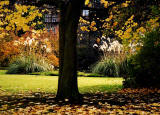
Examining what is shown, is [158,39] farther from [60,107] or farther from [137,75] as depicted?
[60,107]

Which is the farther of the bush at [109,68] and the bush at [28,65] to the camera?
the bush at [28,65]

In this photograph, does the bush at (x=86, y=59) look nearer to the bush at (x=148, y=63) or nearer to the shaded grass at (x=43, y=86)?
the shaded grass at (x=43, y=86)

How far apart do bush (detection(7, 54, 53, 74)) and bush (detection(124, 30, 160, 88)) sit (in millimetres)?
9033

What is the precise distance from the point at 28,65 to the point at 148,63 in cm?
1006

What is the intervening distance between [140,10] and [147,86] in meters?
2.57

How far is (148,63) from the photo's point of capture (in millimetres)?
6887

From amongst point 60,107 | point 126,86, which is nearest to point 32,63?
point 126,86

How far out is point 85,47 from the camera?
20.3m

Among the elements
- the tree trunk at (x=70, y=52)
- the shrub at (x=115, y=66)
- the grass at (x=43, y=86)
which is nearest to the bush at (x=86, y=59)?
the shrub at (x=115, y=66)

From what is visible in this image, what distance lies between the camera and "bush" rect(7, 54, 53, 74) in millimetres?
14906

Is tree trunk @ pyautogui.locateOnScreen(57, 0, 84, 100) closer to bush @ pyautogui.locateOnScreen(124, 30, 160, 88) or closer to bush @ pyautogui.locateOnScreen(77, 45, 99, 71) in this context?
bush @ pyautogui.locateOnScreen(124, 30, 160, 88)

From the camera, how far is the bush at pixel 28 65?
14906 millimetres

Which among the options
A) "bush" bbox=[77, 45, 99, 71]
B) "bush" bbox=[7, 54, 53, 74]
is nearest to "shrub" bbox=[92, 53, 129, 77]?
"bush" bbox=[7, 54, 53, 74]

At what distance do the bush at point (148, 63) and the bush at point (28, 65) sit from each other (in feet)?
29.6
